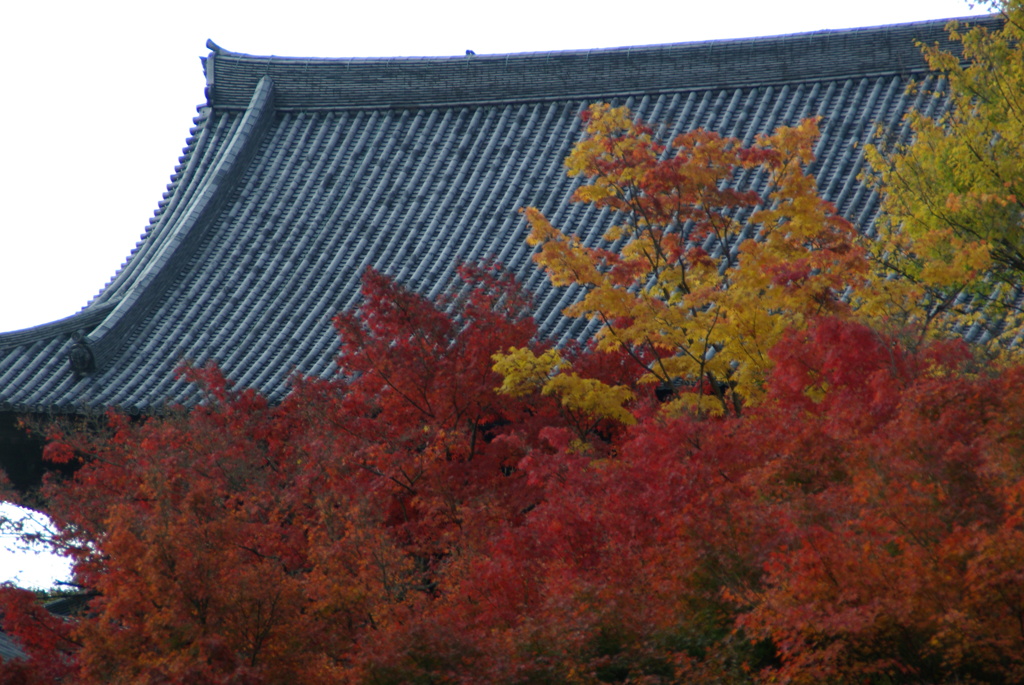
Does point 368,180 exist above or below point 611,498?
above

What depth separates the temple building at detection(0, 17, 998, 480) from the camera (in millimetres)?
13648

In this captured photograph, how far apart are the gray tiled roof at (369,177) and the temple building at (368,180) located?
3 cm

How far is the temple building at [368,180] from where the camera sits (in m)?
13.6

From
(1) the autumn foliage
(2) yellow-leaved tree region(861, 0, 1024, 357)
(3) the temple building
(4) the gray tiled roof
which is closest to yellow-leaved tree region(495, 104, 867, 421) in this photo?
(1) the autumn foliage

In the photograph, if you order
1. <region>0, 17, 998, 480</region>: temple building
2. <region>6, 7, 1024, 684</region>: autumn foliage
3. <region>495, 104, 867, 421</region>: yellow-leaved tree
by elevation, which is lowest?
<region>6, 7, 1024, 684</region>: autumn foliage

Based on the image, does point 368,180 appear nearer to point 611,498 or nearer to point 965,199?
point 965,199

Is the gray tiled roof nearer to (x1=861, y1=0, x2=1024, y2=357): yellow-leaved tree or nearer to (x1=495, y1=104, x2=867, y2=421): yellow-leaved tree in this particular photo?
(x1=495, y1=104, x2=867, y2=421): yellow-leaved tree

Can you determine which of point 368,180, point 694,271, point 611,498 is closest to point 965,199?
point 694,271

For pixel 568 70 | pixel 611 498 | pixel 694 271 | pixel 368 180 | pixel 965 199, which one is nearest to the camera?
pixel 611 498

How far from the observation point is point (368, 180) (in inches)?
640

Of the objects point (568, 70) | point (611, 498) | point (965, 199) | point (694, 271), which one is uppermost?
point (568, 70)

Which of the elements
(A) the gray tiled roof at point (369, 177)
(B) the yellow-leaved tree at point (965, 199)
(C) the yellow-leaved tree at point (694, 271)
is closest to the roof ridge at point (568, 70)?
(A) the gray tiled roof at point (369, 177)

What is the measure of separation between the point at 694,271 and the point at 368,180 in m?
8.11

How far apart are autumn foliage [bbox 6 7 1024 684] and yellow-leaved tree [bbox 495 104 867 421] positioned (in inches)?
1.2
